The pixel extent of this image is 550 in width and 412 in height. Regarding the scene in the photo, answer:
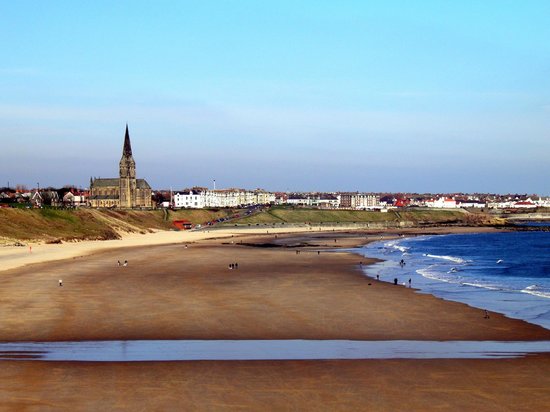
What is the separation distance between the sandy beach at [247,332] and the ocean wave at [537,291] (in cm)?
755

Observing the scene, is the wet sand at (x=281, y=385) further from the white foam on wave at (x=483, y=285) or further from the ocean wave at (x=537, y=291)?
the white foam on wave at (x=483, y=285)

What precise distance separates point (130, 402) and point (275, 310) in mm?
17485

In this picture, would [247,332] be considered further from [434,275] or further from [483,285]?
[434,275]

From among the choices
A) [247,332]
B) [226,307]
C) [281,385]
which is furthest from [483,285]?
[281,385]

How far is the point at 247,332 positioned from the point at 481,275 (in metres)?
31.4

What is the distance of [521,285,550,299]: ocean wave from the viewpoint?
43.0 metres

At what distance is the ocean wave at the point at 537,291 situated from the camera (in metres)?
43.0

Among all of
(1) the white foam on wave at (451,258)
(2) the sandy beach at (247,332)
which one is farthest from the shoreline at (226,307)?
(1) the white foam on wave at (451,258)

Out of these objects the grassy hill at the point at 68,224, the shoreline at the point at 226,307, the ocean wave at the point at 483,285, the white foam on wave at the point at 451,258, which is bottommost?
the white foam on wave at the point at 451,258

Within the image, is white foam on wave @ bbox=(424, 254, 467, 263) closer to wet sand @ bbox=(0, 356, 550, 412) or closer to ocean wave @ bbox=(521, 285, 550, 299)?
ocean wave @ bbox=(521, 285, 550, 299)

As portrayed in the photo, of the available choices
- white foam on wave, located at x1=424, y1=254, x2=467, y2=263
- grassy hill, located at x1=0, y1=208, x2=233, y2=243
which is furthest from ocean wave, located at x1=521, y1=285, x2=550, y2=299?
grassy hill, located at x1=0, y1=208, x2=233, y2=243

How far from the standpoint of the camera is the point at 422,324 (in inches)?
1268

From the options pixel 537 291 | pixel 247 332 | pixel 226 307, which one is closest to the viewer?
pixel 247 332

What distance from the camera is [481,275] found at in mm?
55969
